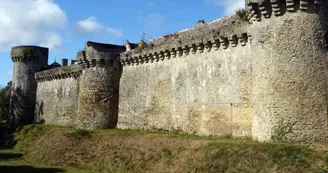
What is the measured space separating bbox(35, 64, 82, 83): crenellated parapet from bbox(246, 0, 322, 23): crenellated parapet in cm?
1657

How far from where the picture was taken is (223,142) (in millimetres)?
13406

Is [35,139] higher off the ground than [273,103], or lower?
lower

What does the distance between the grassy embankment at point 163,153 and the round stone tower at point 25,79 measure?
11.8m

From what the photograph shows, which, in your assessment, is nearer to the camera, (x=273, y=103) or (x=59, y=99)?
(x=273, y=103)

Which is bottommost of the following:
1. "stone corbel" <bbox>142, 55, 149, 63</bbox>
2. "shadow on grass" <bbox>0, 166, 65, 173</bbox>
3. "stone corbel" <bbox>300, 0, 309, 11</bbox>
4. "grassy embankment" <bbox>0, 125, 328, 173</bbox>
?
"shadow on grass" <bbox>0, 166, 65, 173</bbox>

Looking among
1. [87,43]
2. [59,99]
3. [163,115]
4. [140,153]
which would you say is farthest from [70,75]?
[140,153]

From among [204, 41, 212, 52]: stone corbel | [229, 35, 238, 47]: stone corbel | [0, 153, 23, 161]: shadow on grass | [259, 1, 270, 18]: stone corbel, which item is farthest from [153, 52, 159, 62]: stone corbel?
[0, 153, 23, 161]: shadow on grass

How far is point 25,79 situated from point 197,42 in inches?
908

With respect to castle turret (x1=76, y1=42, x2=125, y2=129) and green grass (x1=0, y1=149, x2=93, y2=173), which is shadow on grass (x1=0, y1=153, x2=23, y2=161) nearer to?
green grass (x1=0, y1=149, x2=93, y2=173)

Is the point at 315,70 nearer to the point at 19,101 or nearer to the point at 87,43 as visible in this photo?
the point at 87,43

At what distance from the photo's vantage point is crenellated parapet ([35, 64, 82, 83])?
27931 millimetres

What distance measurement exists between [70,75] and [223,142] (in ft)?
60.2

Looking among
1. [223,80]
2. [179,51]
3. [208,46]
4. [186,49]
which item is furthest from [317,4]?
[179,51]

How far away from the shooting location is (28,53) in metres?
35.0
